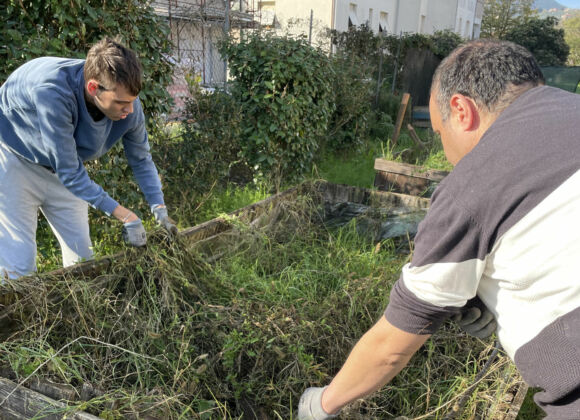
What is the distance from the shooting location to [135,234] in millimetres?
2535

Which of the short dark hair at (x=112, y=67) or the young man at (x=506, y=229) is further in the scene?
the short dark hair at (x=112, y=67)

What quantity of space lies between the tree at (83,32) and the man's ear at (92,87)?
0.97m

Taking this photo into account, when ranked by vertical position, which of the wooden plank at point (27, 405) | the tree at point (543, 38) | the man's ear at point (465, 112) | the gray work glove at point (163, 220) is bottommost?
the wooden plank at point (27, 405)

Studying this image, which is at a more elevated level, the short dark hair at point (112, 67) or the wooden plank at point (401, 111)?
the short dark hair at point (112, 67)

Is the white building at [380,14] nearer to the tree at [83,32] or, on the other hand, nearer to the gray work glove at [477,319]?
the tree at [83,32]

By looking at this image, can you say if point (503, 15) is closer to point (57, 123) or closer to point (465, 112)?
point (57, 123)

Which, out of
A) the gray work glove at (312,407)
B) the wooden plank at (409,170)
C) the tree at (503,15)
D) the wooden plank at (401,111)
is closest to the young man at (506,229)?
→ the gray work glove at (312,407)

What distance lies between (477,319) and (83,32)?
311 cm

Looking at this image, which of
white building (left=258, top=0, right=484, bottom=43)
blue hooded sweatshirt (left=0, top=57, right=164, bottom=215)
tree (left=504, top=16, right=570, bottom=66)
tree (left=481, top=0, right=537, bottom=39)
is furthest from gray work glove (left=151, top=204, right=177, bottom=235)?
tree (left=481, top=0, right=537, bottom=39)

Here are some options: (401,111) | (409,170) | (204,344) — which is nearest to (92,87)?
(204,344)

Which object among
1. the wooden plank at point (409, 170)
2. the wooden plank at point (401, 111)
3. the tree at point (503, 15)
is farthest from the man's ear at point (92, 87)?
the tree at point (503, 15)

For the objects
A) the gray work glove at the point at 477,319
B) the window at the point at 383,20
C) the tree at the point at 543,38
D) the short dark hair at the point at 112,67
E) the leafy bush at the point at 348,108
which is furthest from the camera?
the tree at the point at 543,38

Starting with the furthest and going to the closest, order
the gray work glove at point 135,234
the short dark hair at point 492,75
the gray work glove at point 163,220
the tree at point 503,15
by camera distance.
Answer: the tree at point 503,15, the gray work glove at point 163,220, the gray work glove at point 135,234, the short dark hair at point 492,75

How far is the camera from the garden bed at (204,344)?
1918 millimetres
